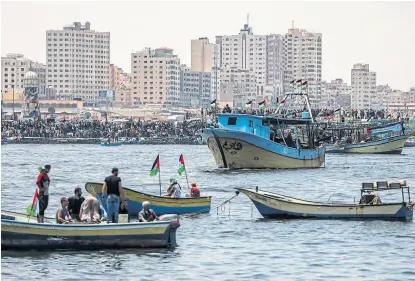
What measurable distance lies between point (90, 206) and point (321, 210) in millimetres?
12625

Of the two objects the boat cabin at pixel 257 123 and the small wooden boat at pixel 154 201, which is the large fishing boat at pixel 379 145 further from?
the small wooden boat at pixel 154 201

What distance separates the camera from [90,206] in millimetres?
34906

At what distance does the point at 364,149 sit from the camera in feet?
436

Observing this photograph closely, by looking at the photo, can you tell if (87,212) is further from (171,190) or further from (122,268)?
(171,190)

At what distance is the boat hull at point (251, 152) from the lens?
79.9 metres

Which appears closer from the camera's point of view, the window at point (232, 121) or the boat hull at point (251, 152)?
the boat hull at point (251, 152)

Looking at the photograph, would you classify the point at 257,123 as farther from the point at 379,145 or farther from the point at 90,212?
the point at 379,145

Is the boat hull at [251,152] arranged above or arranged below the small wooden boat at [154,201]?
above

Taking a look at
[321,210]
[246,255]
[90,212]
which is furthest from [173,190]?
[90,212]

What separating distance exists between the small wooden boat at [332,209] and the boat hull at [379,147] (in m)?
87.2

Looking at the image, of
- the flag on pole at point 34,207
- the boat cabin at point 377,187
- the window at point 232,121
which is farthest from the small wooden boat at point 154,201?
the window at point 232,121

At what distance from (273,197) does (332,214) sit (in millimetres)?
2346

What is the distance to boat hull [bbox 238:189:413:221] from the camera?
146ft

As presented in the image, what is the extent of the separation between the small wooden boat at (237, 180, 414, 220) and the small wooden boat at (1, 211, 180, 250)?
32.0ft
